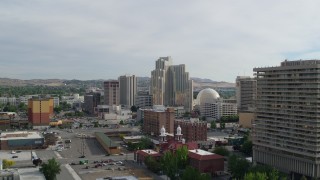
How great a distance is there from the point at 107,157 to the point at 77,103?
369 feet

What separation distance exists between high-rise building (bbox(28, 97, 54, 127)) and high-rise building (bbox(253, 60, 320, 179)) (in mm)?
66209

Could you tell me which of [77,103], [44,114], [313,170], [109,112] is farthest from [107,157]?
[77,103]

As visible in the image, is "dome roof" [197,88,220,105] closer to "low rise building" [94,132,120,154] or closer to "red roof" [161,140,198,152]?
"low rise building" [94,132,120,154]

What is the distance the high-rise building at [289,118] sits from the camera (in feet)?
162

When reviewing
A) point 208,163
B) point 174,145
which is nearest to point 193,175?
point 208,163

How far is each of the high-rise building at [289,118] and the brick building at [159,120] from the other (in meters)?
31.7

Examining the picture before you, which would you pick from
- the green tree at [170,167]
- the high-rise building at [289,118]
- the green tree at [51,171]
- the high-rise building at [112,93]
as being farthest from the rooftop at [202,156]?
the high-rise building at [112,93]

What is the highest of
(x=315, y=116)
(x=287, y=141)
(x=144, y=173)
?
(x=315, y=116)

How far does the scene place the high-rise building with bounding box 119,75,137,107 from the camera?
6688 inches

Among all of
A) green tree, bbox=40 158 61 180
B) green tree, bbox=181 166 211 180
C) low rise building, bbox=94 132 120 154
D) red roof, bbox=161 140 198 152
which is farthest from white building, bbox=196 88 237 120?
green tree, bbox=181 166 211 180

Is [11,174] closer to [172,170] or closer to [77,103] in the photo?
[172,170]

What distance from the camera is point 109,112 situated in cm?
13638

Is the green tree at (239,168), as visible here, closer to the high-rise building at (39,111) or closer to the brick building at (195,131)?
the brick building at (195,131)

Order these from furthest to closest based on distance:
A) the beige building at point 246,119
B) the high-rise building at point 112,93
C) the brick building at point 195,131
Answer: the high-rise building at point 112,93 < the beige building at point 246,119 < the brick building at point 195,131
